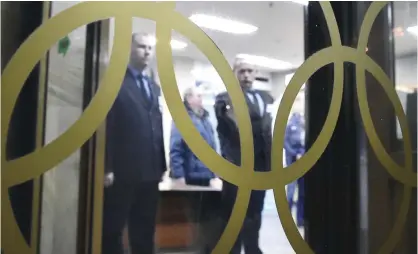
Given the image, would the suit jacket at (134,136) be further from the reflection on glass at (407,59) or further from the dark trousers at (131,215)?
the reflection on glass at (407,59)

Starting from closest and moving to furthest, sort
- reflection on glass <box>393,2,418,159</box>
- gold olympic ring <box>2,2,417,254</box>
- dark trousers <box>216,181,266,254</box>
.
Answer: gold olympic ring <box>2,2,417,254</box> → dark trousers <box>216,181,266,254</box> → reflection on glass <box>393,2,418,159</box>

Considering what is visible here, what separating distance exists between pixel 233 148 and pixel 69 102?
271 millimetres

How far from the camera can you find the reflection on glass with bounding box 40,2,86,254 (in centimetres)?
64

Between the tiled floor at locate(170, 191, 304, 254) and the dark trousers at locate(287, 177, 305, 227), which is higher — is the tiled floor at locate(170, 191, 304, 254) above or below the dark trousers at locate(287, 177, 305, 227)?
below

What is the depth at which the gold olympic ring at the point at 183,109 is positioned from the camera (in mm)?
627

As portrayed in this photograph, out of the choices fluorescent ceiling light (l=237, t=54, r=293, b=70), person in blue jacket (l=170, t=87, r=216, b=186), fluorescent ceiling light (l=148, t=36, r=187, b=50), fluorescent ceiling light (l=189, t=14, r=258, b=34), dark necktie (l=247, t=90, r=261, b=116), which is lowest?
person in blue jacket (l=170, t=87, r=216, b=186)

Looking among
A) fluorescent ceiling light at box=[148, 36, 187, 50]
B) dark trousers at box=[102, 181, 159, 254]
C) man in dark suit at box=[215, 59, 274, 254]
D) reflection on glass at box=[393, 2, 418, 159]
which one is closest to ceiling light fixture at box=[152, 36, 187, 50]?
fluorescent ceiling light at box=[148, 36, 187, 50]

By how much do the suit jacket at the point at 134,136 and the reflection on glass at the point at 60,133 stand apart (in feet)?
0.18

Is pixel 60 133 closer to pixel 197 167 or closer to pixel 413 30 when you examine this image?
pixel 197 167

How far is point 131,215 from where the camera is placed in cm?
69

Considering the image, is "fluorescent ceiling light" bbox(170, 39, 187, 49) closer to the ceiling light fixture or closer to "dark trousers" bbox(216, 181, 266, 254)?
→ the ceiling light fixture

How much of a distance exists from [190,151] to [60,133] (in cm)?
20

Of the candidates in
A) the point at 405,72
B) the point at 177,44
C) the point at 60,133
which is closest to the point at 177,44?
the point at 177,44

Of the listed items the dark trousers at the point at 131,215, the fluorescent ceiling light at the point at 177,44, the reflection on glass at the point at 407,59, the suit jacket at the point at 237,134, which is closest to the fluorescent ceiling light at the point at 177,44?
the fluorescent ceiling light at the point at 177,44
